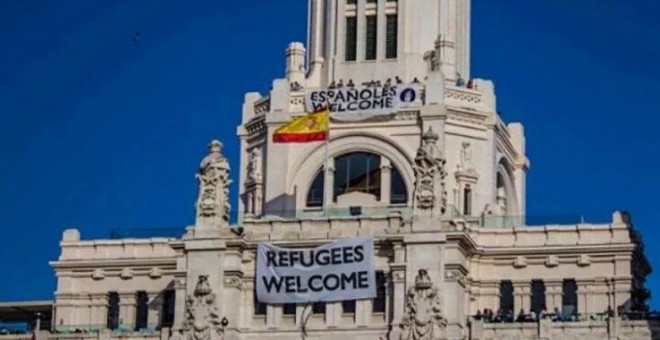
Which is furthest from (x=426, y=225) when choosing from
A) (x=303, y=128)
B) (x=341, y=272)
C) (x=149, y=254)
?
(x=149, y=254)

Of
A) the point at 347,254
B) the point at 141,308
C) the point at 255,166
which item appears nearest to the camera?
the point at 347,254

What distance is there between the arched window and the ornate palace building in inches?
3.7

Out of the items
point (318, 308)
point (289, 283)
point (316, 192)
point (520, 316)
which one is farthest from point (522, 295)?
point (316, 192)

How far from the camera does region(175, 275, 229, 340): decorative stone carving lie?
105 metres

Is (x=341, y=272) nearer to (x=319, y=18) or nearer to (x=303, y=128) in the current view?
(x=303, y=128)

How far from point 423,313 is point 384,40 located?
2524 centimetres

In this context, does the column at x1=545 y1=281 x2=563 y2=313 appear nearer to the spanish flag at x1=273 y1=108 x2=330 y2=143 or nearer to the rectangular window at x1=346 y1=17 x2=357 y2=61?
the spanish flag at x1=273 y1=108 x2=330 y2=143

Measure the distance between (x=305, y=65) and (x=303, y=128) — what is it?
1078cm

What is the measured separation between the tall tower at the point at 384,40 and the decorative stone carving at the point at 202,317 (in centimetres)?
2120

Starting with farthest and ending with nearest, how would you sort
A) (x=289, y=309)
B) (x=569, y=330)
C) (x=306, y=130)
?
(x=306, y=130)
(x=289, y=309)
(x=569, y=330)

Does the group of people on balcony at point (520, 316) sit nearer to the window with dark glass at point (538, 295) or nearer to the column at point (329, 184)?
the window with dark glass at point (538, 295)

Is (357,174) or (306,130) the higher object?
(306,130)

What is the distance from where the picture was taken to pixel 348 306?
348ft

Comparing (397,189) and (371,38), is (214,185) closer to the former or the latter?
(397,189)
